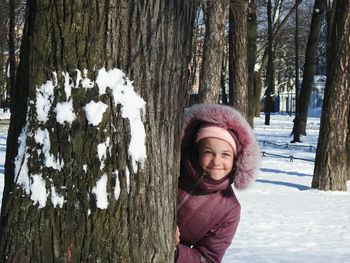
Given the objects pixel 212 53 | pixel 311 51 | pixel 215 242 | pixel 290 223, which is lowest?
pixel 290 223

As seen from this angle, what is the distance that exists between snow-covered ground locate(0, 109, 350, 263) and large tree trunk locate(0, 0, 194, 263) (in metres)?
1.36

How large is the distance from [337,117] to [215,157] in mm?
9058

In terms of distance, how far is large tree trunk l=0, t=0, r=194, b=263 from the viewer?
7.61 ft

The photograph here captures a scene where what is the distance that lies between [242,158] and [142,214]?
0.67 m

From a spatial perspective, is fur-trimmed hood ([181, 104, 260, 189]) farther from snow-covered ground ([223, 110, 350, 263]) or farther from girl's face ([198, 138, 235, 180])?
snow-covered ground ([223, 110, 350, 263])

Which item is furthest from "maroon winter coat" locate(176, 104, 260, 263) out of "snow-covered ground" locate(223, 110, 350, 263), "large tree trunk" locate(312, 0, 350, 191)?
"large tree trunk" locate(312, 0, 350, 191)

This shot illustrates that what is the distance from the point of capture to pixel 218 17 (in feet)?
46.2

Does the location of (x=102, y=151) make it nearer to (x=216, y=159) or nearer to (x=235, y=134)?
(x=216, y=159)

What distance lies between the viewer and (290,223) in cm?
877

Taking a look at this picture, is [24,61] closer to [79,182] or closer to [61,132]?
[61,132]

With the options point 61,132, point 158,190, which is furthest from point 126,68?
point 158,190

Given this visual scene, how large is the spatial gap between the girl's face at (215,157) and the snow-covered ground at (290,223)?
81 cm

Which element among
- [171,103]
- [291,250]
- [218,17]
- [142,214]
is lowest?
[291,250]

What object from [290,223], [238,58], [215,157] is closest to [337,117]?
[290,223]
